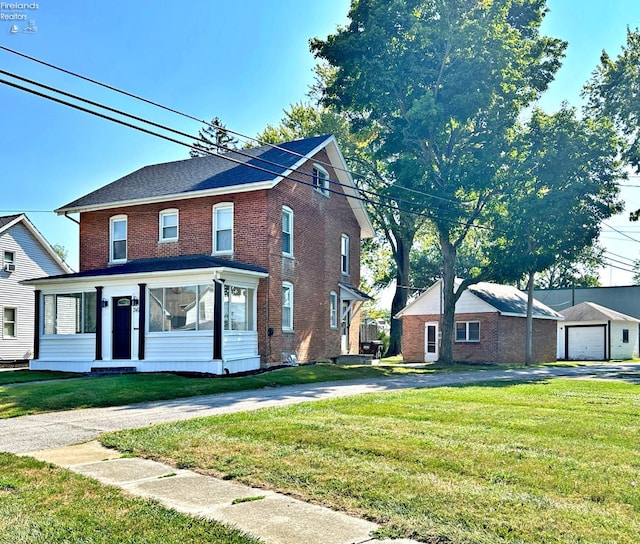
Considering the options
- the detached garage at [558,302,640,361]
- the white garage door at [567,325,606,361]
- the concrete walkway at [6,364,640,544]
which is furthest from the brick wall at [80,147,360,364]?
the white garage door at [567,325,606,361]

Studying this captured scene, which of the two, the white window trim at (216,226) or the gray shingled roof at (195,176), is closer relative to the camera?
the white window trim at (216,226)

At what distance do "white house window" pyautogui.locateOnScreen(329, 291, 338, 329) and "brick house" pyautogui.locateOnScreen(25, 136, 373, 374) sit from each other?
0.28ft

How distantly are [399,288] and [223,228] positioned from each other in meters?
20.9

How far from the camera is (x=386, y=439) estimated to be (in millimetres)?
8234

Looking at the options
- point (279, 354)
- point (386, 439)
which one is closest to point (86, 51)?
point (279, 354)

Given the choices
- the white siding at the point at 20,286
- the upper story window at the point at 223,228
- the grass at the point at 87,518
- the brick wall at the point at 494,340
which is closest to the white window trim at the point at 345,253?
the upper story window at the point at 223,228

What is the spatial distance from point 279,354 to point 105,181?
1317 cm

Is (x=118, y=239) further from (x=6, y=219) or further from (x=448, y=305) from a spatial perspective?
(x=448, y=305)

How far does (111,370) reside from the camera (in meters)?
22.2

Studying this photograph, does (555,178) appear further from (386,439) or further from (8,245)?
(8,245)

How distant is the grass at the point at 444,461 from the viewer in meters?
5.06

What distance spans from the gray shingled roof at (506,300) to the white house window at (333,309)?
9.79m

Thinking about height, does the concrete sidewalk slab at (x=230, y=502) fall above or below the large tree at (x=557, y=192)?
below

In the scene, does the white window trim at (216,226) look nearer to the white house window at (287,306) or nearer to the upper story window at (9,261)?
the white house window at (287,306)
